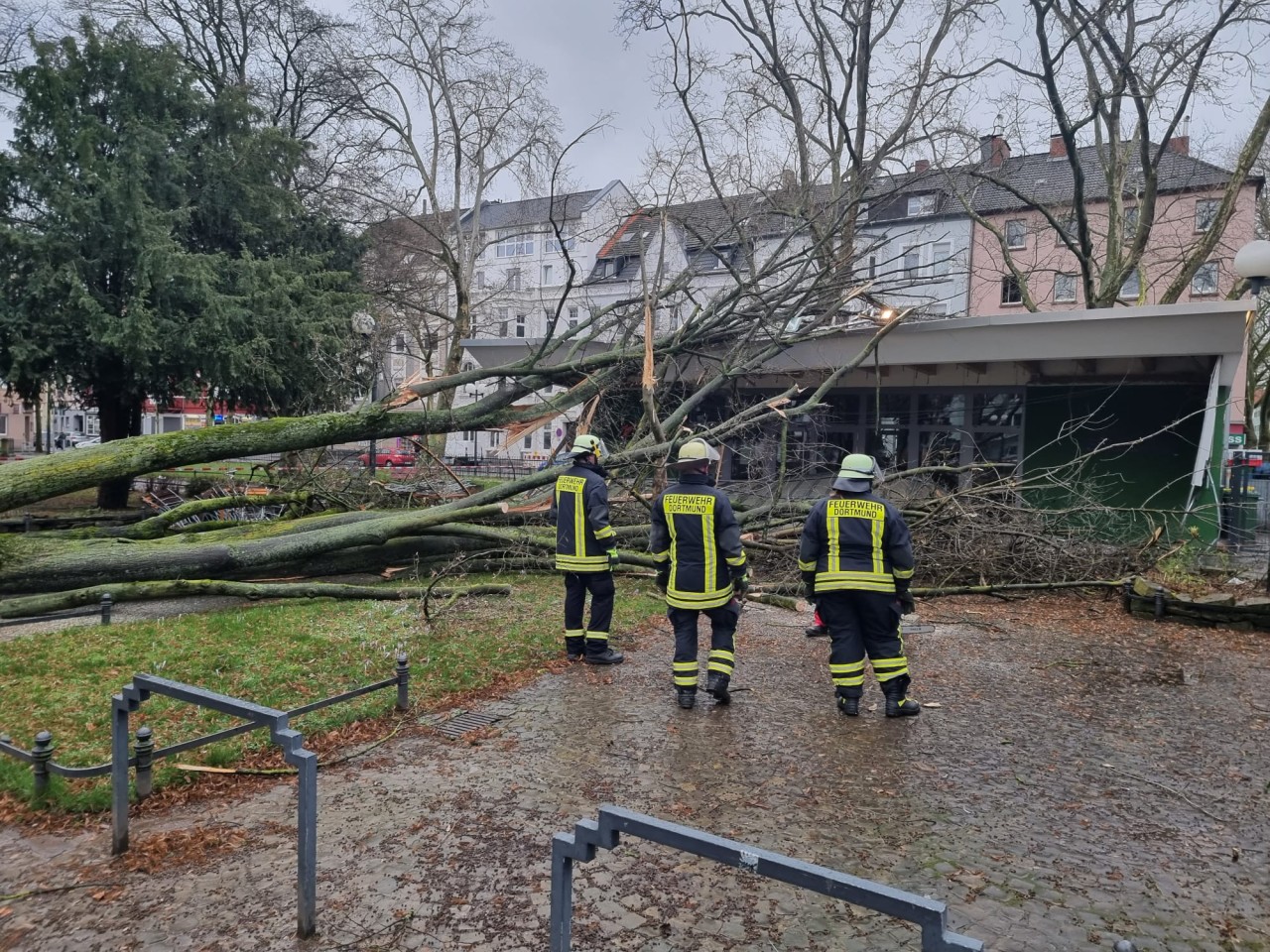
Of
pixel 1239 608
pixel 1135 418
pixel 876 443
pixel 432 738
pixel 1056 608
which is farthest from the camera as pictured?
pixel 876 443

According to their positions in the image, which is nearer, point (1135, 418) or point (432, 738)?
point (432, 738)

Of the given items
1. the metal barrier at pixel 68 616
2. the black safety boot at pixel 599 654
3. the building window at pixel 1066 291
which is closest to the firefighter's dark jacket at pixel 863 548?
the black safety boot at pixel 599 654

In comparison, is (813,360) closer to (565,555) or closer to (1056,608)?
(1056,608)

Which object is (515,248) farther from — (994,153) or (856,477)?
(856,477)

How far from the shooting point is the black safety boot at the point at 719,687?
5211 millimetres

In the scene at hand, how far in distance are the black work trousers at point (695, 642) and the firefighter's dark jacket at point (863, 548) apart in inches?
24.2

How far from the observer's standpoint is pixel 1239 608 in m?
7.68

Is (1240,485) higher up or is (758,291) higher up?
(758,291)

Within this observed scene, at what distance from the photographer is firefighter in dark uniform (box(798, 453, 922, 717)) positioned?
16.5ft

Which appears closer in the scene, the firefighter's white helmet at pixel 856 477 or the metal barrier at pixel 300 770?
the metal barrier at pixel 300 770

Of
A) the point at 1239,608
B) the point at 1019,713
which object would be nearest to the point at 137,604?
the point at 1019,713

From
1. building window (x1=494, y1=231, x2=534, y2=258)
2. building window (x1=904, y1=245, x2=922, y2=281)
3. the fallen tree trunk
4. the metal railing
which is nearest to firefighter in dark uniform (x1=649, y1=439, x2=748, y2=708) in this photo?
the metal railing

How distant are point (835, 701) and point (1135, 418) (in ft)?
39.9

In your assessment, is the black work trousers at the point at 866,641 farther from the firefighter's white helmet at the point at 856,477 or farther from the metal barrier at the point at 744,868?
the metal barrier at the point at 744,868
